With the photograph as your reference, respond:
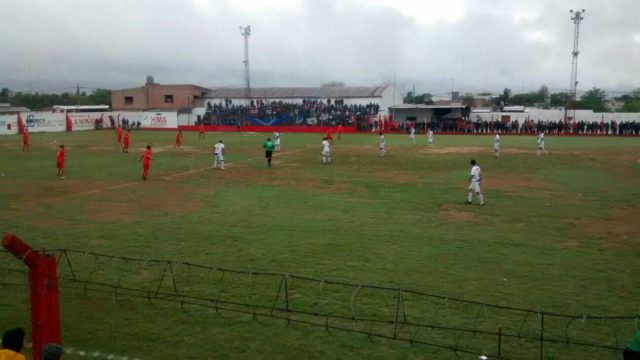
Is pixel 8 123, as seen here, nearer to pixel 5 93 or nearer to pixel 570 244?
pixel 570 244

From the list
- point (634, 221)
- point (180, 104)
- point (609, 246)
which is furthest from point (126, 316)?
point (180, 104)

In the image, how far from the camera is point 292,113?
230 feet

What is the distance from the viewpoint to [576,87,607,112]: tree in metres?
85.2

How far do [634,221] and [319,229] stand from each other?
896 cm

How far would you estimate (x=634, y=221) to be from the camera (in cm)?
1570

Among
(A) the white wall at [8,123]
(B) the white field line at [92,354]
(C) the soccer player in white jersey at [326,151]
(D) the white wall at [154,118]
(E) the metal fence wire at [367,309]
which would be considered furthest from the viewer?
(D) the white wall at [154,118]

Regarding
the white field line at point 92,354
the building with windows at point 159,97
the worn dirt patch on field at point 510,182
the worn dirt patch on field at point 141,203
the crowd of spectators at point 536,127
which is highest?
the building with windows at point 159,97

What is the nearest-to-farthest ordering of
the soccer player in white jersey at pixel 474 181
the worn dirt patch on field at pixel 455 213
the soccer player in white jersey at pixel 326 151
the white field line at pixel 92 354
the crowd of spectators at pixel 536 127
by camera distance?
the white field line at pixel 92 354 → the worn dirt patch on field at pixel 455 213 → the soccer player in white jersey at pixel 474 181 → the soccer player in white jersey at pixel 326 151 → the crowd of spectators at pixel 536 127

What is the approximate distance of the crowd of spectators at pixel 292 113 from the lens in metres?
68.2

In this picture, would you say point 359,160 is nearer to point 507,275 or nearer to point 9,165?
point 9,165

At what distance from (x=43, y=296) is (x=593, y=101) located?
316ft

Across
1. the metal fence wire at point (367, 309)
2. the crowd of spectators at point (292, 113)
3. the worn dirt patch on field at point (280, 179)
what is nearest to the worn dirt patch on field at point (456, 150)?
the worn dirt patch on field at point (280, 179)

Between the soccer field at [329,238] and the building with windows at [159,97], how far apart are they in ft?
161

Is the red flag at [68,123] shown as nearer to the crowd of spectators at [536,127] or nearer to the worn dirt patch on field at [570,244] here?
the crowd of spectators at [536,127]
